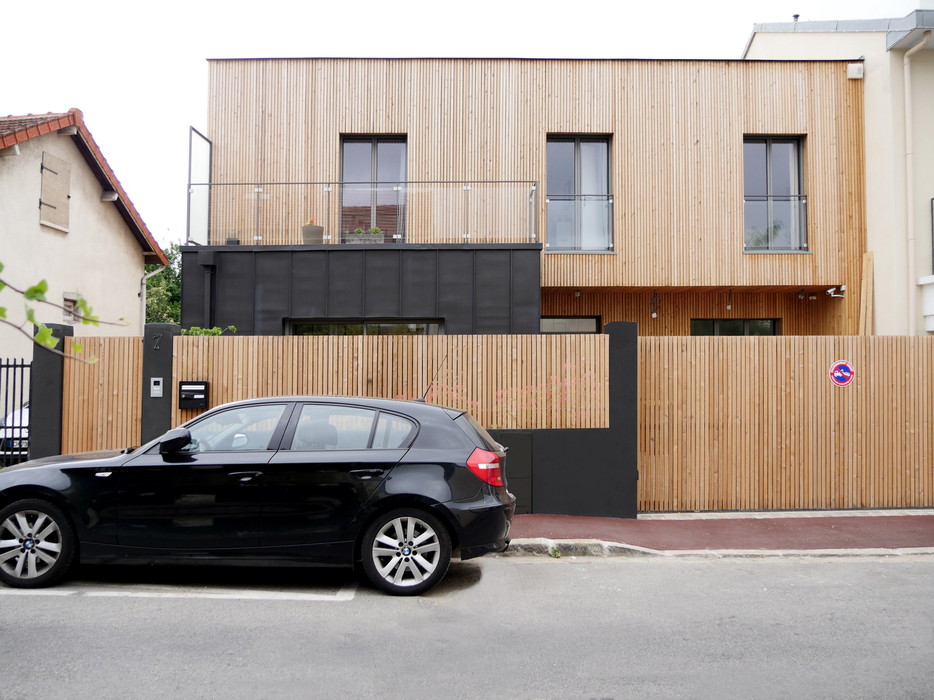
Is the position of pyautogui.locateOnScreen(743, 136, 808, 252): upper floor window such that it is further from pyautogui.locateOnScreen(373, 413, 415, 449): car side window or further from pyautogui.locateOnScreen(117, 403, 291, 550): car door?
pyautogui.locateOnScreen(117, 403, 291, 550): car door

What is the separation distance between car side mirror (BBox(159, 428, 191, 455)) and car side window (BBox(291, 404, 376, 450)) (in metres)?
0.86

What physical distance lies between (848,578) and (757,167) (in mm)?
10409

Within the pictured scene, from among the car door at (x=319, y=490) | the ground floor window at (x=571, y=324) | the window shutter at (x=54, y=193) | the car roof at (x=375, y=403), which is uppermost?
the window shutter at (x=54, y=193)

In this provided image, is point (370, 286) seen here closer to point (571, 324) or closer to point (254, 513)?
point (571, 324)

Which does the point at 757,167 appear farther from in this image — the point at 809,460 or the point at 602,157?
the point at 809,460

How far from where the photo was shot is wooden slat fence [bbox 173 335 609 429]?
924 cm

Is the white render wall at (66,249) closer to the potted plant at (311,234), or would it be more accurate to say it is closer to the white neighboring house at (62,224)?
Result: the white neighboring house at (62,224)

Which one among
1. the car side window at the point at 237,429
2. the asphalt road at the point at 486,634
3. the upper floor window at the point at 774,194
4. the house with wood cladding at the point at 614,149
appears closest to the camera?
the asphalt road at the point at 486,634

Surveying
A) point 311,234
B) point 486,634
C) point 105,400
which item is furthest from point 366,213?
point 486,634

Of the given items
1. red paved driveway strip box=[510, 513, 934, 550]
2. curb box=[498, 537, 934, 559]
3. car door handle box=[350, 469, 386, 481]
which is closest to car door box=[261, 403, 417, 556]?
car door handle box=[350, 469, 386, 481]

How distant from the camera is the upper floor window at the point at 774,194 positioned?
15.0 m

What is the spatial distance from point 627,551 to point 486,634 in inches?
112

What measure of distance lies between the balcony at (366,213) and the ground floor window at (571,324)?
2.84m

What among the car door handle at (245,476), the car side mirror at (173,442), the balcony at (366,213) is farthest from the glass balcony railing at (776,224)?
the car side mirror at (173,442)
